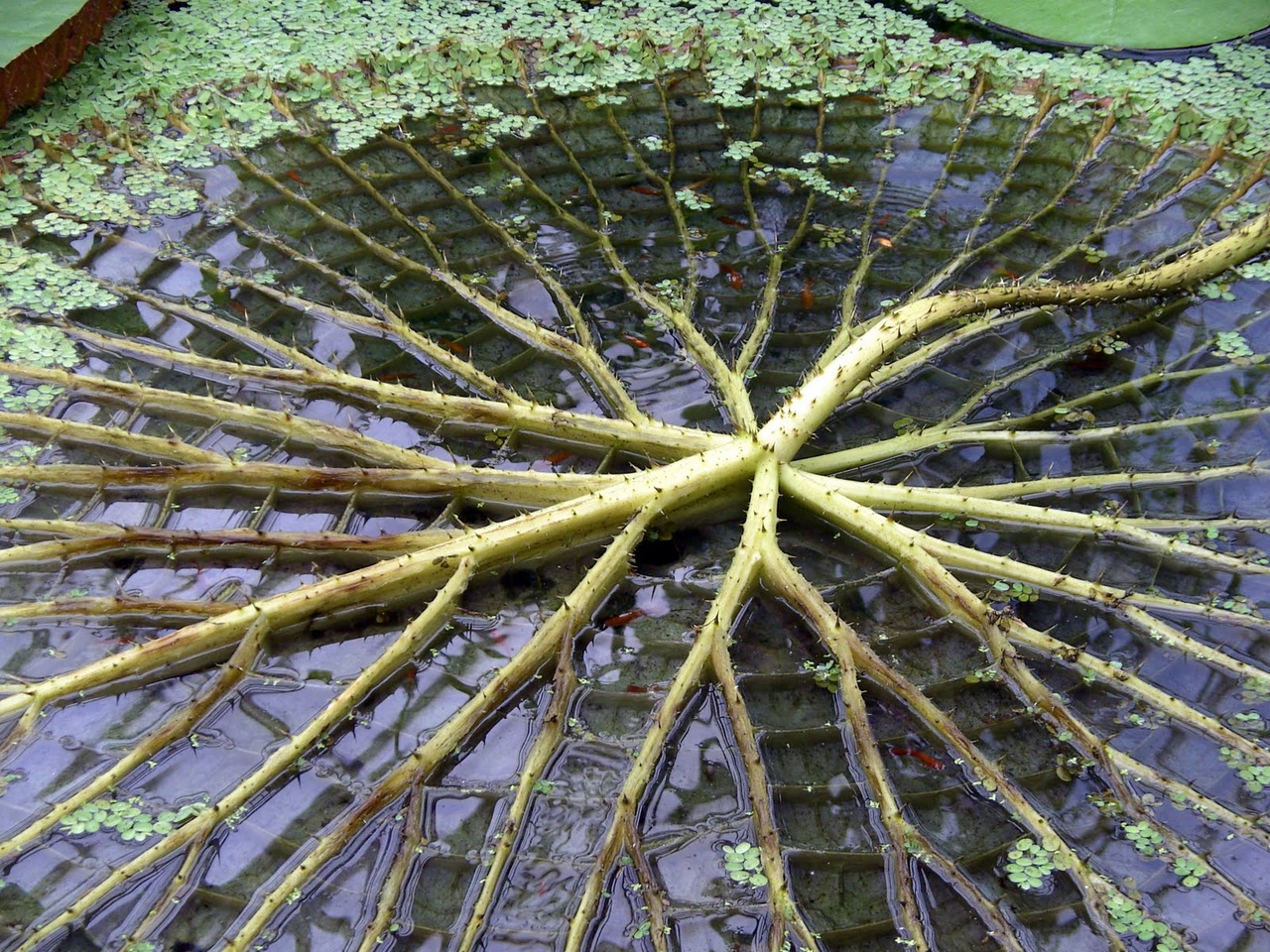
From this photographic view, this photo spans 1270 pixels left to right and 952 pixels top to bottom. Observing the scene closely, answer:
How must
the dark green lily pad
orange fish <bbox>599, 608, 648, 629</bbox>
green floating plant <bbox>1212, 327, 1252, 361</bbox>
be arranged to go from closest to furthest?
orange fish <bbox>599, 608, 648, 629</bbox> → green floating plant <bbox>1212, 327, 1252, 361</bbox> → the dark green lily pad

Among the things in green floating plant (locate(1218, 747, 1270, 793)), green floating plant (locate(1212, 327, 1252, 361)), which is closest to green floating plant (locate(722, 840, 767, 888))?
green floating plant (locate(1218, 747, 1270, 793))

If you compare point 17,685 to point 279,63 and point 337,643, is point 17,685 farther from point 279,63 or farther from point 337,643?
point 279,63

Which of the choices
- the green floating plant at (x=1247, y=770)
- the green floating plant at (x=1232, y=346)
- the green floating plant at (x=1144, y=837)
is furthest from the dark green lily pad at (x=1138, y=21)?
the green floating plant at (x=1144, y=837)

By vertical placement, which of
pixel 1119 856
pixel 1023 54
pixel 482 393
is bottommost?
pixel 1119 856

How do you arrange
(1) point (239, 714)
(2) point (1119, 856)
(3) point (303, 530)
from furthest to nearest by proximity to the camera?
(3) point (303, 530), (1) point (239, 714), (2) point (1119, 856)

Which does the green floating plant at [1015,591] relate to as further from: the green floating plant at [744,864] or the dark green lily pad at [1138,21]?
the dark green lily pad at [1138,21]

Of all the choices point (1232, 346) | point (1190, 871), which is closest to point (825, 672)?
point (1190, 871)

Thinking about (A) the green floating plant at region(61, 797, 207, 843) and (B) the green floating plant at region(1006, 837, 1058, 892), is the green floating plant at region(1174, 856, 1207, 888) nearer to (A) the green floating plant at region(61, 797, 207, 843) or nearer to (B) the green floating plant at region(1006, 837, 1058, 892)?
(B) the green floating plant at region(1006, 837, 1058, 892)

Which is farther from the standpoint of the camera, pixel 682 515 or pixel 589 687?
pixel 682 515

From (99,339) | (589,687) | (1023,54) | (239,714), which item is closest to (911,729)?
(589,687)
